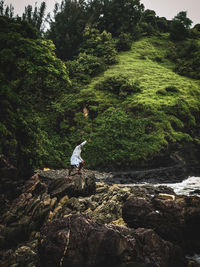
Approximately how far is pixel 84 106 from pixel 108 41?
21.4 metres

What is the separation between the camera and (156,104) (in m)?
24.3

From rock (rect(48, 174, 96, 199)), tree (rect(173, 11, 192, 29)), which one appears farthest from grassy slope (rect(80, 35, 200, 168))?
tree (rect(173, 11, 192, 29))

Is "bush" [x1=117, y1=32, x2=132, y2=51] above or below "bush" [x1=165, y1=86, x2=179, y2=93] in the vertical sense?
above

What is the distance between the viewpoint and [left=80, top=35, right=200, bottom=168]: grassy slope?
20.7 meters

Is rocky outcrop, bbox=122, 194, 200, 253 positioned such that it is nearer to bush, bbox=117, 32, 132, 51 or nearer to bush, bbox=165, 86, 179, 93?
bush, bbox=165, 86, 179, 93

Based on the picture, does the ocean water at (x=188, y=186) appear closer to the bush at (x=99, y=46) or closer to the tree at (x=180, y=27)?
the bush at (x=99, y=46)

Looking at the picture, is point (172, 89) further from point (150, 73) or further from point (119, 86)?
point (150, 73)

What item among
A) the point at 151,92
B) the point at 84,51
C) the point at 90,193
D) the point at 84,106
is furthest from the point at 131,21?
the point at 90,193

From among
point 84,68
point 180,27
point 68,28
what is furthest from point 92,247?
point 180,27

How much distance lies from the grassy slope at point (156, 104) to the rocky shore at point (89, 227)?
947cm

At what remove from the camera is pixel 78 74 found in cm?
3145

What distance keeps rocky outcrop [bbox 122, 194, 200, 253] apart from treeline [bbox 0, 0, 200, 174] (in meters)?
4.74

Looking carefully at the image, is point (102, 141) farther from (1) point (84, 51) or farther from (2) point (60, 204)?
(1) point (84, 51)

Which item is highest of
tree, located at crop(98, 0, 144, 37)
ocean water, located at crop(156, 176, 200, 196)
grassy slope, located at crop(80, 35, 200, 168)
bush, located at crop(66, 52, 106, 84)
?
tree, located at crop(98, 0, 144, 37)
